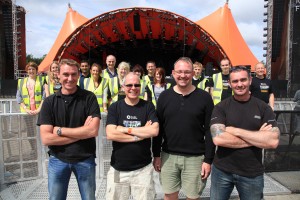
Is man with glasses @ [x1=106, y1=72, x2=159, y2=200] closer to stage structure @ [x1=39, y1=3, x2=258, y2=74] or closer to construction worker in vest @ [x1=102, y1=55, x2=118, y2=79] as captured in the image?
construction worker in vest @ [x1=102, y1=55, x2=118, y2=79]

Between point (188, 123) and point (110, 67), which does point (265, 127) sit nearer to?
point (188, 123)

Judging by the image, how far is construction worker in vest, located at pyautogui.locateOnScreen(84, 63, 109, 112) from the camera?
439cm

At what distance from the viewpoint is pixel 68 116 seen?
2.44 meters

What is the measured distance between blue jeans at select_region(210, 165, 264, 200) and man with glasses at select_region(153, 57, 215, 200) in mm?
139

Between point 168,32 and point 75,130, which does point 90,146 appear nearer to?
point 75,130

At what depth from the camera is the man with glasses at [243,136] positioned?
219 centimetres

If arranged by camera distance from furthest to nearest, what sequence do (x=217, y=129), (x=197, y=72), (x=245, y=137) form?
1. (x=197, y=72)
2. (x=217, y=129)
3. (x=245, y=137)

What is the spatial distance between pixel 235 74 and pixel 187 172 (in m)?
1.02

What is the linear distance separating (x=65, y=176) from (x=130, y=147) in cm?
67

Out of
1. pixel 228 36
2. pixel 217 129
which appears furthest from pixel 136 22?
pixel 217 129

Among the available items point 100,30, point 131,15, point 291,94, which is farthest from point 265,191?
point 100,30

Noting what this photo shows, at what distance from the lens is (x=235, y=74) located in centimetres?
231

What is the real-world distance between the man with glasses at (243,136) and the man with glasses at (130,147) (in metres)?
0.62

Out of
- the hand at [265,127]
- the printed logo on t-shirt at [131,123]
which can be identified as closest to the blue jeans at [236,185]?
the hand at [265,127]
